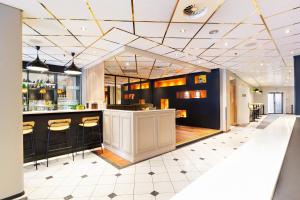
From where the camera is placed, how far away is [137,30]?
3426 mm

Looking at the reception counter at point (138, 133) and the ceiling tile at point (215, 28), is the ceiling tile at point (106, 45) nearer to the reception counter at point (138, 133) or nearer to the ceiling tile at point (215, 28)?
the reception counter at point (138, 133)

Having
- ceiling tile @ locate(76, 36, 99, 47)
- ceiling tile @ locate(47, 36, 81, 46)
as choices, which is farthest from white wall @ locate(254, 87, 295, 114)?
ceiling tile @ locate(47, 36, 81, 46)

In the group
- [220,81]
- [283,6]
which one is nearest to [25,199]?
[283,6]

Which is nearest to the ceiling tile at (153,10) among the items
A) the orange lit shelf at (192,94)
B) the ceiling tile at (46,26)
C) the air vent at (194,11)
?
the air vent at (194,11)

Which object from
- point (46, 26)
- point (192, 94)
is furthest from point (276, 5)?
point (192, 94)

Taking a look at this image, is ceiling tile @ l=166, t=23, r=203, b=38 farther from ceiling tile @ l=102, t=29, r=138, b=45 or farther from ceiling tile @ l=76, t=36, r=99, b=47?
ceiling tile @ l=76, t=36, r=99, b=47

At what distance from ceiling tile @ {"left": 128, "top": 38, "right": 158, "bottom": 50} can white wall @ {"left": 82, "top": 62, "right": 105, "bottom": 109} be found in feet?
6.15

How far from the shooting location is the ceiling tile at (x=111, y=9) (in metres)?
2.45

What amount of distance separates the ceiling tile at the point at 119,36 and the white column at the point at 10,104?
1.64 meters

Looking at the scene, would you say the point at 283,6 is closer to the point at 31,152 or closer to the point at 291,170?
the point at 291,170

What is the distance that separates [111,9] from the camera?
2.63 m

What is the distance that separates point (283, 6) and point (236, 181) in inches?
126

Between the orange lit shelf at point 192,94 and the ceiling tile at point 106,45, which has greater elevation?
the ceiling tile at point 106,45

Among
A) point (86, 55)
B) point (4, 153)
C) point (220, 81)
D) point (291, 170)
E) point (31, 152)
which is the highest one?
point (86, 55)
